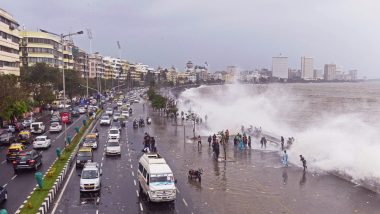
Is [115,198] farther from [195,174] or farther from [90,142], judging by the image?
[90,142]

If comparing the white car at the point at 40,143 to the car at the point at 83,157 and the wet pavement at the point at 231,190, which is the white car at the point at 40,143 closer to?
the wet pavement at the point at 231,190

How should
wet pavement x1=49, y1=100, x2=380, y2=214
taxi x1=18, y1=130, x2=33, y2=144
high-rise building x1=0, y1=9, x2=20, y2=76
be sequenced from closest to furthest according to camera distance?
wet pavement x1=49, y1=100, x2=380, y2=214 → taxi x1=18, y1=130, x2=33, y2=144 → high-rise building x1=0, y1=9, x2=20, y2=76

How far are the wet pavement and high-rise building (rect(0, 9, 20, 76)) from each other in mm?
40671

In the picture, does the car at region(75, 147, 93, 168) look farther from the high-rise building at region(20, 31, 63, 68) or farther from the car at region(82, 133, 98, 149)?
the high-rise building at region(20, 31, 63, 68)

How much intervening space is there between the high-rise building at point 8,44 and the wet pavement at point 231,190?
40671mm

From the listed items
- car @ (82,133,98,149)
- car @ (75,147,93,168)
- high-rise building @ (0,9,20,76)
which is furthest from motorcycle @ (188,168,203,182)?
high-rise building @ (0,9,20,76)

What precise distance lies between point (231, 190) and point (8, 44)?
201ft

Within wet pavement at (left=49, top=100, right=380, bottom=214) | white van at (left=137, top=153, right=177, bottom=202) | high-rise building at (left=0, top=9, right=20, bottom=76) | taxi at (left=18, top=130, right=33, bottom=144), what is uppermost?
high-rise building at (left=0, top=9, right=20, bottom=76)

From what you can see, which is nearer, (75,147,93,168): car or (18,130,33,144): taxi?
(75,147,93,168): car

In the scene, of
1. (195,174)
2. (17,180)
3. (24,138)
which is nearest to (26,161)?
(17,180)

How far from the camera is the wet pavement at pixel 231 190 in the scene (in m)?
23.0

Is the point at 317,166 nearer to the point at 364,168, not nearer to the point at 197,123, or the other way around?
the point at 364,168

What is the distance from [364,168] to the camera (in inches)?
1315

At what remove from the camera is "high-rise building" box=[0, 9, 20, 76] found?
72.0 m
